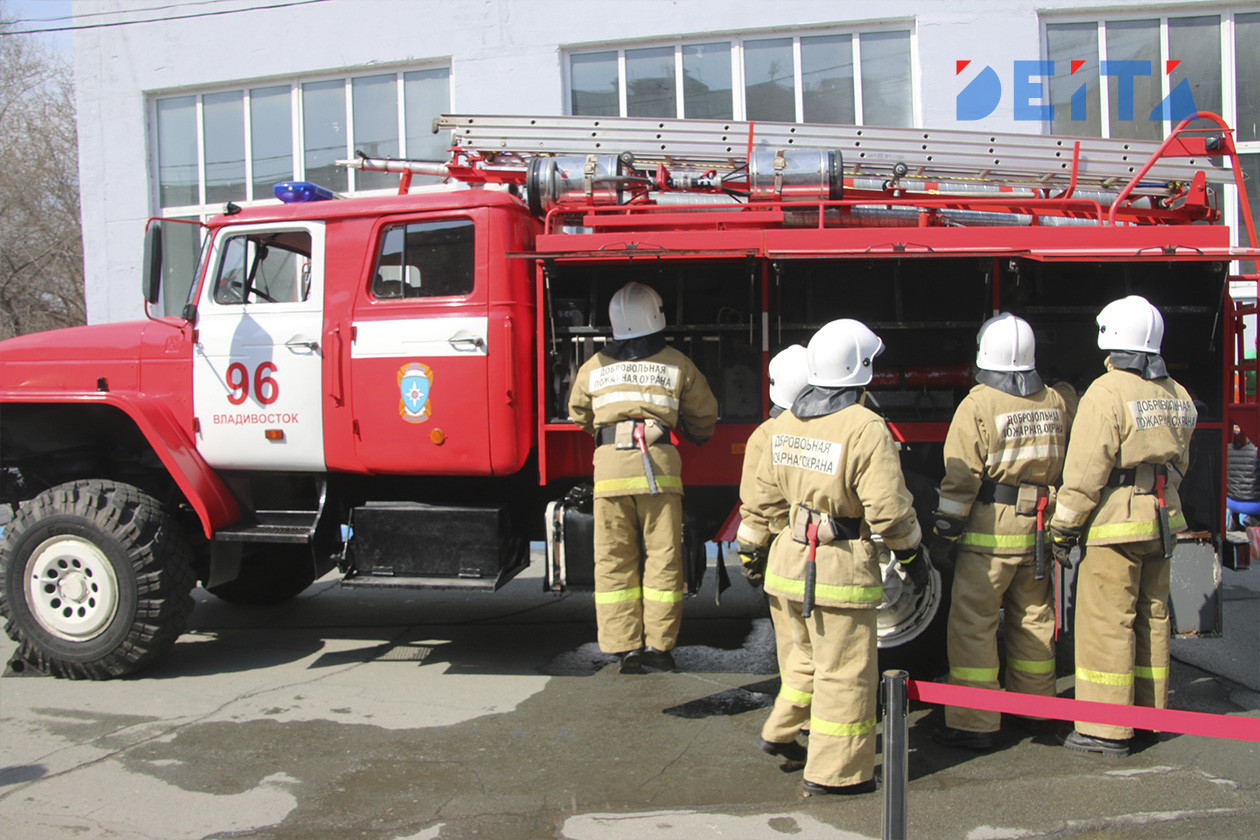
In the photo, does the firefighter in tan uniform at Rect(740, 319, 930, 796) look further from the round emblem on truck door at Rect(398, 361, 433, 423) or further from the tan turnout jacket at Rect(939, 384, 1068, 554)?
the round emblem on truck door at Rect(398, 361, 433, 423)

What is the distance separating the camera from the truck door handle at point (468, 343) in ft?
15.8

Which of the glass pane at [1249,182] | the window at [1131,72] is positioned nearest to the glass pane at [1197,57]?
the window at [1131,72]

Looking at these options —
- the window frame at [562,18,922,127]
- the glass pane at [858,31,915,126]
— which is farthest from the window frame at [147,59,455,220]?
the glass pane at [858,31,915,126]

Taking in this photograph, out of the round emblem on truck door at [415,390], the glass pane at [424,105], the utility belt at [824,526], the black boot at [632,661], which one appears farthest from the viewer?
the glass pane at [424,105]

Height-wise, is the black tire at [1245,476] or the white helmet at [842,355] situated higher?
the white helmet at [842,355]

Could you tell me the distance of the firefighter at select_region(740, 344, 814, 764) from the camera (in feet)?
12.4

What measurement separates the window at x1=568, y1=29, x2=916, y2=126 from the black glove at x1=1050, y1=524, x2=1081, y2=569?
22.0 ft

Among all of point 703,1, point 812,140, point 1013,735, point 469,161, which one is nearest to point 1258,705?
point 1013,735

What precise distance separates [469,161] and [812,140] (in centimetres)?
186

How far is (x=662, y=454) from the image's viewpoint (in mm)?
4582

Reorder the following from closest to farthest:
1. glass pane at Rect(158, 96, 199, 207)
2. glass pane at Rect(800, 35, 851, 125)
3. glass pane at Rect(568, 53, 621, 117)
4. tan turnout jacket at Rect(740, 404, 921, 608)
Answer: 1. tan turnout jacket at Rect(740, 404, 921, 608)
2. glass pane at Rect(800, 35, 851, 125)
3. glass pane at Rect(568, 53, 621, 117)
4. glass pane at Rect(158, 96, 199, 207)

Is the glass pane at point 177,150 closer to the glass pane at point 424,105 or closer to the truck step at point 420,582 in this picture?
the glass pane at point 424,105

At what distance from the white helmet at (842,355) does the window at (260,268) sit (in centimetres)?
300
